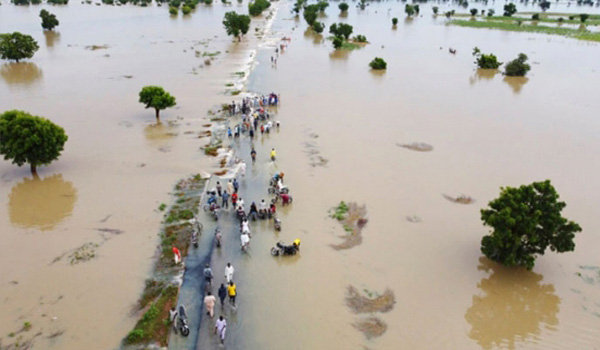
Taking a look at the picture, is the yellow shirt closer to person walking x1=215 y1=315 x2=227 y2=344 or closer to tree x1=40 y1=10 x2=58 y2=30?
person walking x1=215 y1=315 x2=227 y2=344

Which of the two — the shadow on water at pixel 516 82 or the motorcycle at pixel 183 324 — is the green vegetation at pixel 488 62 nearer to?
the shadow on water at pixel 516 82

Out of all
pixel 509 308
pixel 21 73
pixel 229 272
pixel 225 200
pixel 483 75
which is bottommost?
pixel 509 308

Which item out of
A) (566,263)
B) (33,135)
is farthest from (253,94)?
(566,263)

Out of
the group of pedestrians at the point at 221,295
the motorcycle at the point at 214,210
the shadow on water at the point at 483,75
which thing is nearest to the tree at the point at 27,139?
the motorcycle at the point at 214,210

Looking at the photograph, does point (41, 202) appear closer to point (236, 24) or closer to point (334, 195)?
point (334, 195)

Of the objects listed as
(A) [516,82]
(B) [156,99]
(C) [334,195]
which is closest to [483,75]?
(A) [516,82]

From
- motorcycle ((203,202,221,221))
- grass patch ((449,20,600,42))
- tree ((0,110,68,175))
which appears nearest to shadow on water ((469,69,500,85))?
grass patch ((449,20,600,42))

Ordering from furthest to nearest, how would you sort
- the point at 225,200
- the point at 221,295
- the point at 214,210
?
the point at 225,200 → the point at 214,210 → the point at 221,295
